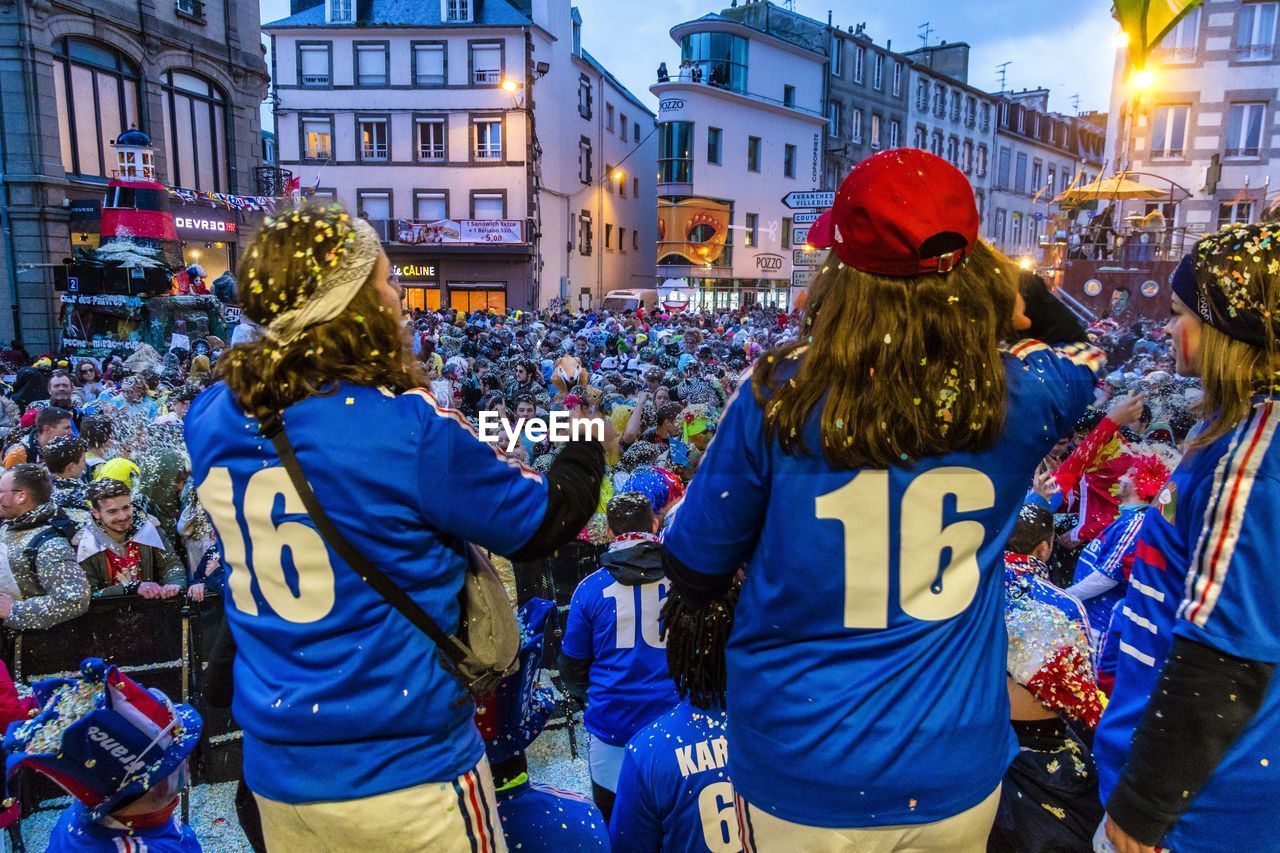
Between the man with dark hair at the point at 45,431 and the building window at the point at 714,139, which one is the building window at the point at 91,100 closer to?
the man with dark hair at the point at 45,431

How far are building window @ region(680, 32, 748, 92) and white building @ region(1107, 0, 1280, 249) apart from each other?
13.0 meters

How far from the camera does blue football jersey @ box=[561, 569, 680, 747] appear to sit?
8.94 feet

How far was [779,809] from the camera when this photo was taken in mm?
1324

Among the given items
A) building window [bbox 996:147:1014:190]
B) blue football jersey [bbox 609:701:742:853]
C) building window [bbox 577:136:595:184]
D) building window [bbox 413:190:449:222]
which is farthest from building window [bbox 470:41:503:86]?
blue football jersey [bbox 609:701:742:853]

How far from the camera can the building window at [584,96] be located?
1048 inches

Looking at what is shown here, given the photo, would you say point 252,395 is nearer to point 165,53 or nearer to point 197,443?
point 197,443

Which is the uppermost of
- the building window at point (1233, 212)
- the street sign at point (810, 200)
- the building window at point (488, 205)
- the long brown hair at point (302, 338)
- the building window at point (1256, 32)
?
the building window at point (1256, 32)

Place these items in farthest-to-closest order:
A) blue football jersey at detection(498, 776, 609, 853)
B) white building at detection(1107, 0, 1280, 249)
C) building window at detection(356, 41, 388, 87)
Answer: building window at detection(356, 41, 388, 87) < white building at detection(1107, 0, 1280, 249) < blue football jersey at detection(498, 776, 609, 853)

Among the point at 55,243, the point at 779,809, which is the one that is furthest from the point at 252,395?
the point at 55,243

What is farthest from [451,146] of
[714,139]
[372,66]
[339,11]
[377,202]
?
[714,139]

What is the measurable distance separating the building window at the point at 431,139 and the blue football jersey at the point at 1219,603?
33.6 metres

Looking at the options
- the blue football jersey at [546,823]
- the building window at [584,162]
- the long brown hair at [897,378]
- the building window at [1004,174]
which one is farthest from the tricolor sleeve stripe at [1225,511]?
the building window at [584,162]

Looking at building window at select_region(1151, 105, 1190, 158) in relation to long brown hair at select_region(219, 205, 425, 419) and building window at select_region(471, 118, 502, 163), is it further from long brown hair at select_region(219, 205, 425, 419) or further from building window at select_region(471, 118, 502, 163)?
building window at select_region(471, 118, 502, 163)

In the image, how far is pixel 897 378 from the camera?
1.21m
